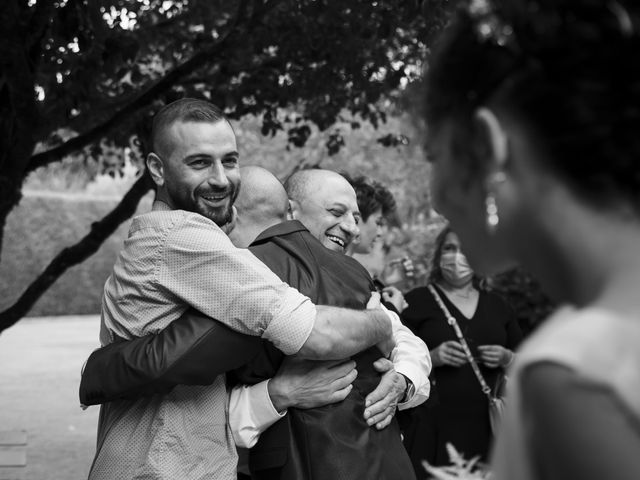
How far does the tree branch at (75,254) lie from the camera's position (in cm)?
688

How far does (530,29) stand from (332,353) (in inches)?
81.8

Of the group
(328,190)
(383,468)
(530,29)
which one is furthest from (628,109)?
(328,190)

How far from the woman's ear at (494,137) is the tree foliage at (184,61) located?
466 cm

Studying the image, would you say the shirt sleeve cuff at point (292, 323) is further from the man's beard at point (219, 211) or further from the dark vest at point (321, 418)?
the man's beard at point (219, 211)

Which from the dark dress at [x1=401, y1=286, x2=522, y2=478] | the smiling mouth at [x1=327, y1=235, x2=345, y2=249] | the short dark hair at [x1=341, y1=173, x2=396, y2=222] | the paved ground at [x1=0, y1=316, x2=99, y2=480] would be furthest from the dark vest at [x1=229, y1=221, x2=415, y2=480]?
the paved ground at [x1=0, y1=316, x2=99, y2=480]

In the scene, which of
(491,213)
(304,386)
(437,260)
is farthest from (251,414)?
(437,260)

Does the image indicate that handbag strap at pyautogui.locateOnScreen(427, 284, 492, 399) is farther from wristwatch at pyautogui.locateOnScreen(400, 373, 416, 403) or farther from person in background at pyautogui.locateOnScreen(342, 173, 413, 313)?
wristwatch at pyautogui.locateOnScreen(400, 373, 416, 403)

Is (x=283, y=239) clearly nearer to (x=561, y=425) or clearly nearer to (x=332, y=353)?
(x=332, y=353)

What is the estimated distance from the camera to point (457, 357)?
19.2ft

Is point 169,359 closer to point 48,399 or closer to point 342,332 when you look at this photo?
point 342,332

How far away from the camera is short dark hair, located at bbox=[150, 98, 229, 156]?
133 inches

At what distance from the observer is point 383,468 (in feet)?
10.4

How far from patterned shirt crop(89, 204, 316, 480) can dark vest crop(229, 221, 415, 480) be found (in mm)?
158

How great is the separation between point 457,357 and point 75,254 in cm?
315
